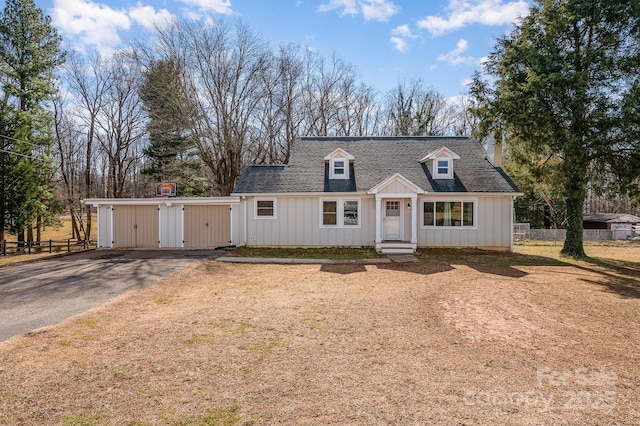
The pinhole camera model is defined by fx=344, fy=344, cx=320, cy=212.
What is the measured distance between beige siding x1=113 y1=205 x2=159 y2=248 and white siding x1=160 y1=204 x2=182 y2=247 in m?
0.33

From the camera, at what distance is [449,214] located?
1574cm

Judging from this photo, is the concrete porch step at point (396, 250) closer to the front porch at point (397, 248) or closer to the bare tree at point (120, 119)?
the front porch at point (397, 248)

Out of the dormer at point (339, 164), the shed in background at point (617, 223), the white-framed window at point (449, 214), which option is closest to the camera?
the white-framed window at point (449, 214)

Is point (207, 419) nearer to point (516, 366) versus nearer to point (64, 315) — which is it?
point (516, 366)

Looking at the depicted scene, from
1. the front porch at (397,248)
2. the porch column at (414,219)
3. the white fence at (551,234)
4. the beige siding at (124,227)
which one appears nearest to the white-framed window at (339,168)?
the porch column at (414,219)

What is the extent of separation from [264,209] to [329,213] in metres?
3.04

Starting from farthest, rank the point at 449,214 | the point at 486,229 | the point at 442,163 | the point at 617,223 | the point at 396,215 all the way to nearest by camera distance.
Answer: the point at 617,223, the point at 442,163, the point at 396,215, the point at 449,214, the point at 486,229

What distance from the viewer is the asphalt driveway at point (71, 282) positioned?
21.0 feet

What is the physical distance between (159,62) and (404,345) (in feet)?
81.4

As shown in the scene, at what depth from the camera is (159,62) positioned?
75.7ft

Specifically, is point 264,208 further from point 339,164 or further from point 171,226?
point 171,226

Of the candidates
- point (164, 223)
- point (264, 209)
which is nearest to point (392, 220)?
point (264, 209)

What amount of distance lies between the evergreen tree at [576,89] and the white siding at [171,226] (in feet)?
50.2

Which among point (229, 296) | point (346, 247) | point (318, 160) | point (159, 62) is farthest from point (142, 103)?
point (229, 296)
